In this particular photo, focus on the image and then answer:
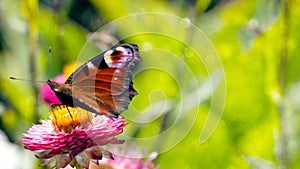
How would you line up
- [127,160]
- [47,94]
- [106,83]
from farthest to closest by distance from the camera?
1. [47,94]
2. [127,160]
3. [106,83]

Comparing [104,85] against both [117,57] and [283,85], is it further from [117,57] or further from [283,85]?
[283,85]

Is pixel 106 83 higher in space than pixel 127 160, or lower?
higher

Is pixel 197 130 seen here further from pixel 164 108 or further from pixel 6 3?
pixel 6 3

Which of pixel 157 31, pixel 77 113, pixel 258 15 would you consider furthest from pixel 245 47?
pixel 77 113

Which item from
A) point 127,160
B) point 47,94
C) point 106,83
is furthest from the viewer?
point 47,94

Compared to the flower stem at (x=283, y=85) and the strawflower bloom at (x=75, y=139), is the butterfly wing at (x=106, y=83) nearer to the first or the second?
the strawflower bloom at (x=75, y=139)

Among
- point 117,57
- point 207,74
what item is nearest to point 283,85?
point 207,74
